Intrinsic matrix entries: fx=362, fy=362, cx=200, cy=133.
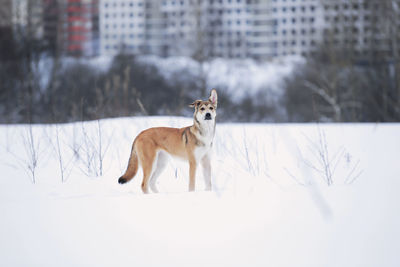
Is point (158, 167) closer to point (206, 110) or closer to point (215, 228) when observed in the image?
point (206, 110)

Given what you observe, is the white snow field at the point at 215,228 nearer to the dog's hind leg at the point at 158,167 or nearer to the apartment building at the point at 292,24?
the dog's hind leg at the point at 158,167

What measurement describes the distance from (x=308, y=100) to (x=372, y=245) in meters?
13.9

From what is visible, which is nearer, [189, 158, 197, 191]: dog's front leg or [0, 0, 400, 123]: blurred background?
[189, 158, 197, 191]: dog's front leg

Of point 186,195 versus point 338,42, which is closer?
point 186,195

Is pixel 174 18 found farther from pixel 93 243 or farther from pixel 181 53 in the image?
pixel 93 243

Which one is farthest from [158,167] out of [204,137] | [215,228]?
[215,228]

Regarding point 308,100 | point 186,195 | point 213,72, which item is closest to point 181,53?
point 213,72

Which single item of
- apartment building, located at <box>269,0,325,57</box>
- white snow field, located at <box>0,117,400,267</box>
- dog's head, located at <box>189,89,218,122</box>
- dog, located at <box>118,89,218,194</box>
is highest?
apartment building, located at <box>269,0,325,57</box>

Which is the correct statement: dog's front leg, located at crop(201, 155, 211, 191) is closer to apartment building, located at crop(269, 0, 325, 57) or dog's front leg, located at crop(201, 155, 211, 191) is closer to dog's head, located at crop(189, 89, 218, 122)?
dog's head, located at crop(189, 89, 218, 122)

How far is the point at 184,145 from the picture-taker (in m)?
3.80

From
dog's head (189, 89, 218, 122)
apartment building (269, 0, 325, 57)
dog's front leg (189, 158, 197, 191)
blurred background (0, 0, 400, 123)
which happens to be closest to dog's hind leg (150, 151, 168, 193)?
dog's front leg (189, 158, 197, 191)

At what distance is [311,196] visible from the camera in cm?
256

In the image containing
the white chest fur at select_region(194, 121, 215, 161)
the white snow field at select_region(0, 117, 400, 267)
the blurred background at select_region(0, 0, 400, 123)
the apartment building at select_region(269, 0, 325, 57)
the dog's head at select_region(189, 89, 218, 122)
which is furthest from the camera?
the apartment building at select_region(269, 0, 325, 57)

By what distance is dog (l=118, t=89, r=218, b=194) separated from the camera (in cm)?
370
